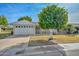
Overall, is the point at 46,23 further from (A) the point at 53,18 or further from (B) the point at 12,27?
(B) the point at 12,27

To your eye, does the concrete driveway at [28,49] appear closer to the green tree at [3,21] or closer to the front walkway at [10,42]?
the front walkway at [10,42]

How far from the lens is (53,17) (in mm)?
5117

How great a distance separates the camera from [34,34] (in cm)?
510

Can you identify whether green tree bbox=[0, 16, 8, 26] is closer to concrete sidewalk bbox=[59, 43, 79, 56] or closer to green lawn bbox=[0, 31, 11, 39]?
green lawn bbox=[0, 31, 11, 39]

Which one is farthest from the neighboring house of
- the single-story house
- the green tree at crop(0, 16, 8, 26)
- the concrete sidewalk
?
the concrete sidewalk

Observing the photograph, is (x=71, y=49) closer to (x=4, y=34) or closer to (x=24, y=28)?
(x=24, y=28)

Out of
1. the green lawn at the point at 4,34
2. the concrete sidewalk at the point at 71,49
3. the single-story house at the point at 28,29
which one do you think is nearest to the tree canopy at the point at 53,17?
the single-story house at the point at 28,29

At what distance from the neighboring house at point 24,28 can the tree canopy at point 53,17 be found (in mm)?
142

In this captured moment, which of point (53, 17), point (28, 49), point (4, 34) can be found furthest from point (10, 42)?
point (53, 17)

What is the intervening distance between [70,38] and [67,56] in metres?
0.26

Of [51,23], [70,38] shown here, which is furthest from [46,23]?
[70,38]

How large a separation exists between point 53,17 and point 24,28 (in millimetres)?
439

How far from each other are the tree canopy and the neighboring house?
14 cm

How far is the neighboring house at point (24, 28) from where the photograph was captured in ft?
16.7
